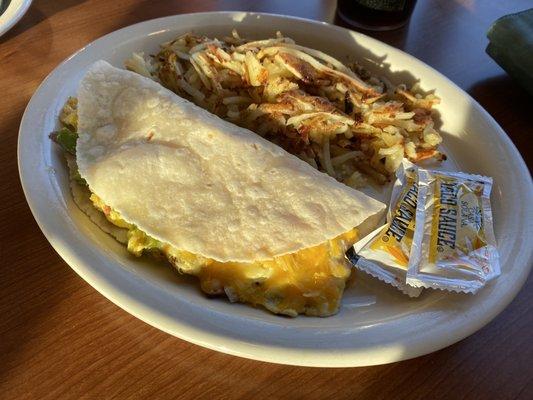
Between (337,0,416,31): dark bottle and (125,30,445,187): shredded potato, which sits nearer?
(125,30,445,187): shredded potato

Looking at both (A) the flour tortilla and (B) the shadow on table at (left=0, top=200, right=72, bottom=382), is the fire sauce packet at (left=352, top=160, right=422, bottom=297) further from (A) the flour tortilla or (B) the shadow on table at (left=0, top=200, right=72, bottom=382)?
(B) the shadow on table at (left=0, top=200, right=72, bottom=382)

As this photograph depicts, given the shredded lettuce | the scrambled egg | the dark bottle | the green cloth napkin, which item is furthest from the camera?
the dark bottle

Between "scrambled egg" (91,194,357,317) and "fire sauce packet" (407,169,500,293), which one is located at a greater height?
"fire sauce packet" (407,169,500,293)

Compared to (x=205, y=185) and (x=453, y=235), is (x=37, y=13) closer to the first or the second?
(x=205, y=185)

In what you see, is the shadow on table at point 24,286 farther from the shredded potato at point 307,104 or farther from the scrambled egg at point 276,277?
the shredded potato at point 307,104

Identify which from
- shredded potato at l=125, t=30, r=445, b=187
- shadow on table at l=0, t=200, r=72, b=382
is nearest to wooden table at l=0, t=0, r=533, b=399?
→ shadow on table at l=0, t=200, r=72, b=382

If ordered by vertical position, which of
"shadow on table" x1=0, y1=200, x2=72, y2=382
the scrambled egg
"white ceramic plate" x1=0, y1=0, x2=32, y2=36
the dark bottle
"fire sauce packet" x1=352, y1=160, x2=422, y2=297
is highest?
the dark bottle

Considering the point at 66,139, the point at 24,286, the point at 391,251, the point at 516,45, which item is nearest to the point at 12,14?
the point at 66,139
